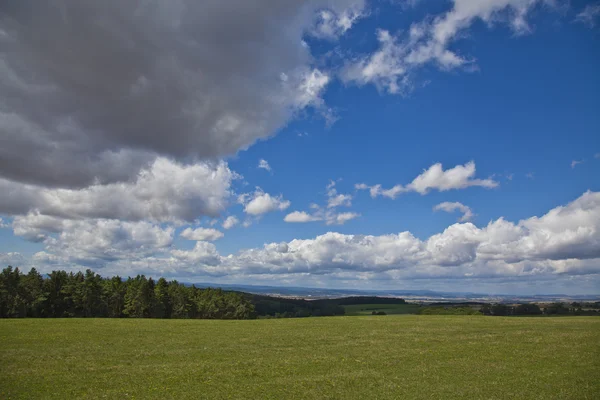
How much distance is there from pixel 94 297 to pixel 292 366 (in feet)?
285

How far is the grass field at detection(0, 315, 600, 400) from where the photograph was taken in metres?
21.0

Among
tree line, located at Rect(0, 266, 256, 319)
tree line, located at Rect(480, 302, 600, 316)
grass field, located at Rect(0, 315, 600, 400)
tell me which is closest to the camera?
grass field, located at Rect(0, 315, 600, 400)

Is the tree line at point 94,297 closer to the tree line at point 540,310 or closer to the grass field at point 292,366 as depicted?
the grass field at point 292,366

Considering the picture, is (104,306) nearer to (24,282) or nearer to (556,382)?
(24,282)

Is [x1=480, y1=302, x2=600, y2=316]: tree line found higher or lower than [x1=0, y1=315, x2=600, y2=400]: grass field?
lower

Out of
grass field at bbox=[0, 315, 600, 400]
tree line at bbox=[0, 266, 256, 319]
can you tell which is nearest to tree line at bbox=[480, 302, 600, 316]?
grass field at bbox=[0, 315, 600, 400]

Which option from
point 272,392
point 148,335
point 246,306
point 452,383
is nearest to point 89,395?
point 272,392

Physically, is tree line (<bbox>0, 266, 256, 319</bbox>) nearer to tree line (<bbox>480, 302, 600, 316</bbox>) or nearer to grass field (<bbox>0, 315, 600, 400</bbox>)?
grass field (<bbox>0, 315, 600, 400</bbox>)

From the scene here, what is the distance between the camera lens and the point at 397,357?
31.5 m

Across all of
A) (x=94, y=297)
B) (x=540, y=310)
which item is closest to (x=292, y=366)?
(x=94, y=297)

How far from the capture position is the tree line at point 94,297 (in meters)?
84.6

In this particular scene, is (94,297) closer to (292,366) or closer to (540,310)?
(292,366)

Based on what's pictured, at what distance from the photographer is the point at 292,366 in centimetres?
2759

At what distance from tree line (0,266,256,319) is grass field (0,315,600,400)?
52.8 metres
